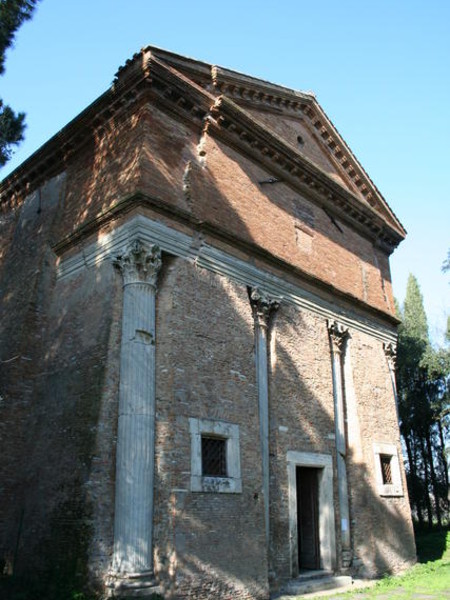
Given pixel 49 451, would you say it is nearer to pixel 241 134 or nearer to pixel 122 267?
pixel 122 267

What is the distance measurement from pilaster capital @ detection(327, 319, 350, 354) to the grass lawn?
4998 millimetres

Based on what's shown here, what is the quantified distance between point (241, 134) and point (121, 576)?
28.8ft

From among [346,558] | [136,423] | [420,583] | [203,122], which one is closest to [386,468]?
[346,558]

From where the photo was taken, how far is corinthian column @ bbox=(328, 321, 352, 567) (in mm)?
11641

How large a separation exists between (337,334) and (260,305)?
2.98 meters

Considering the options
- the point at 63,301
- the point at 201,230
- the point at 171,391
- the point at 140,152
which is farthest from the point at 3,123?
the point at 171,391

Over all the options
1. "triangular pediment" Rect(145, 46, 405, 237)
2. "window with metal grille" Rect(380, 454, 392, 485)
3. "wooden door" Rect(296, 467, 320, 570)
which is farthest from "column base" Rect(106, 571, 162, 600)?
"triangular pediment" Rect(145, 46, 405, 237)

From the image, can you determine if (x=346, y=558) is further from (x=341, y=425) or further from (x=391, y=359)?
(x=391, y=359)

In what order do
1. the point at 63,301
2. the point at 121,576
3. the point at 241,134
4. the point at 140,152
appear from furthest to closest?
the point at 241,134 → the point at 63,301 → the point at 140,152 → the point at 121,576

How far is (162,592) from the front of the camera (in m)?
7.51

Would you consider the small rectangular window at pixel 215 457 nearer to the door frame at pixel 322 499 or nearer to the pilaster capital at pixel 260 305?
the door frame at pixel 322 499

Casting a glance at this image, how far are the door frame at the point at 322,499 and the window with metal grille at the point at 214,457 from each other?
197 cm

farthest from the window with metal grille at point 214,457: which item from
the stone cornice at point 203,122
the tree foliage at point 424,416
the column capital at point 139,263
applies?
the tree foliage at point 424,416

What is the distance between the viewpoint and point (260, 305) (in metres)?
11.1
